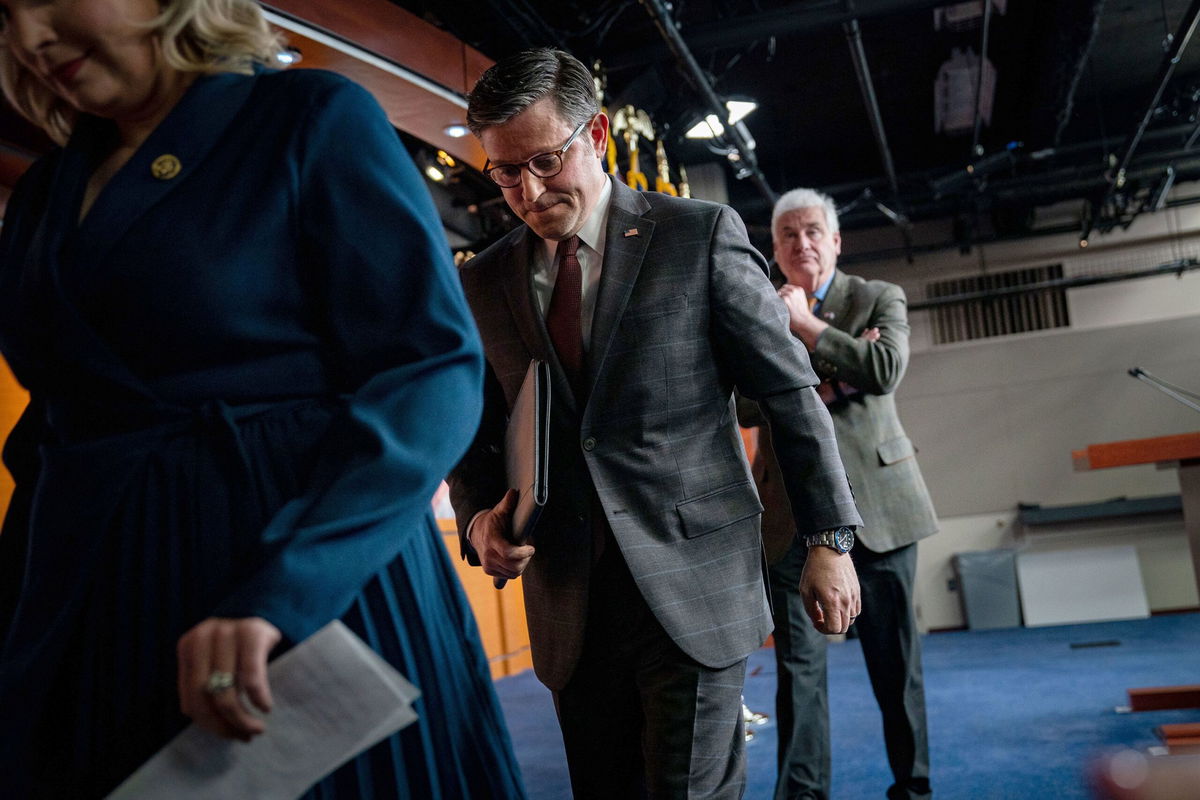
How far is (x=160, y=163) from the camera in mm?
783

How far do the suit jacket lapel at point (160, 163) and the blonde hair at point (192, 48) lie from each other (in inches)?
1.2

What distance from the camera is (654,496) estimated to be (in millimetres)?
1494

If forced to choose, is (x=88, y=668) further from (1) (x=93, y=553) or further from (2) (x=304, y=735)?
(2) (x=304, y=735)

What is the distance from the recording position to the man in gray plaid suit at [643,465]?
1464 mm

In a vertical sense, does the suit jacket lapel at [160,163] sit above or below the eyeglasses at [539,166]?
below

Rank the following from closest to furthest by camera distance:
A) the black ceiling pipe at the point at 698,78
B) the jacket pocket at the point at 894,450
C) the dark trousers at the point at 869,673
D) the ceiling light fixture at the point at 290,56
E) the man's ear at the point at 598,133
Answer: the man's ear at the point at 598,133
the dark trousers at the point at 869,673
the jacket pocket at the point at 894,450
the ceiling light fixture at the point at 290,56
the black ceiling pipe at the point at 698,78

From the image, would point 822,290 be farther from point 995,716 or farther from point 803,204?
point 995,716

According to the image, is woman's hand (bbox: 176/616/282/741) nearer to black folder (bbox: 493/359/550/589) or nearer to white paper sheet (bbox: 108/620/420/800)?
white paper sheet (bbox: 108/620/420/800)

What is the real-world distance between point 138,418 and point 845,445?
230cm

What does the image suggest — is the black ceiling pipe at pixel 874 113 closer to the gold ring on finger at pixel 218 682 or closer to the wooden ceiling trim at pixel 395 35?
the wooden ceiling trim at pixel 395 35

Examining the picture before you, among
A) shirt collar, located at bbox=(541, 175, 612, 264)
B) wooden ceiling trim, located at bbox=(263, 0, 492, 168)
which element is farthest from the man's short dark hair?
wooden ceiling trim, located at bbox=(263, 0, 492, 168)

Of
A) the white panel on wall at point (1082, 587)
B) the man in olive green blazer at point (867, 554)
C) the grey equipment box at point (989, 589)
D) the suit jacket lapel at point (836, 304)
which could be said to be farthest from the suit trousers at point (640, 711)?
the white panel on wall at point (1082, 587)

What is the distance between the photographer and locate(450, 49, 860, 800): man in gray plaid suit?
1.46 meters

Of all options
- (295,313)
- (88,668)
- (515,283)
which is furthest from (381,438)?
(515,283)
